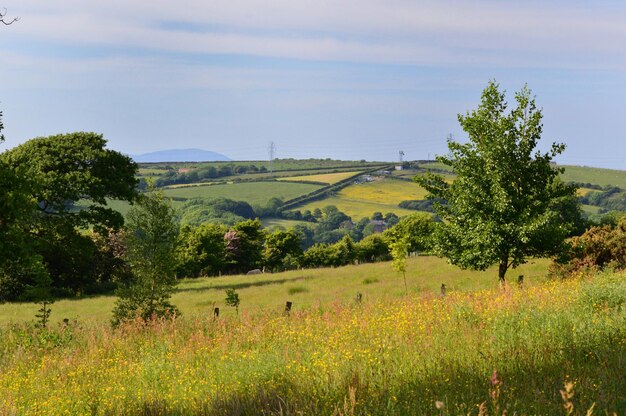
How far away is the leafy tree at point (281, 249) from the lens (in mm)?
82500

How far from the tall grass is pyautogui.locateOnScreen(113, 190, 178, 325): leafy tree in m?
9.57

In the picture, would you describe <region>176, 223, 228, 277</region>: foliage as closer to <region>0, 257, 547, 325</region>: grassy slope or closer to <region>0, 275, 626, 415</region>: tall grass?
<region>0, 257, 547, 325</region>: grassy slope

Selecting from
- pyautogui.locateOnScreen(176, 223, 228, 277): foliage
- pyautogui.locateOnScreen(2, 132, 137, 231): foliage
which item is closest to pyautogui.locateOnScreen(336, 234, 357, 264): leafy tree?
pyautogui.locateOnScreen(176, 223, 228, 277): foliage

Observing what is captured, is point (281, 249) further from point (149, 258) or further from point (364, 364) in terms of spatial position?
point (364, 364)

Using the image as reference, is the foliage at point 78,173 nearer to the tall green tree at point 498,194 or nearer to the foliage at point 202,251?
the foliage at point 202,251

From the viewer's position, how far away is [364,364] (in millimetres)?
8594

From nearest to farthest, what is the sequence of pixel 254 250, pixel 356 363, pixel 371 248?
pixel 356 363
pixel 254 250
pixel 371 248

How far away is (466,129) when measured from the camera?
25781 millimetres

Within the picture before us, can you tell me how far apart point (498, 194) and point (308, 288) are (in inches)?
755

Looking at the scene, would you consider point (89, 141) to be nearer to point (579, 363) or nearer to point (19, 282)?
point (19, 282)

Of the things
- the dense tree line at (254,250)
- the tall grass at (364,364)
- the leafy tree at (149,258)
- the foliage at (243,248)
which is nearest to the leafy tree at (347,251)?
the dense tree line at (254,250)

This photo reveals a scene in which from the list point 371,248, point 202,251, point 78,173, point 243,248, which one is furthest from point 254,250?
point 78,173

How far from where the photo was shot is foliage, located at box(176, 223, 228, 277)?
223 ft

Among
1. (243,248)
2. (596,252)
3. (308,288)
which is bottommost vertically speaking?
(243,248)
